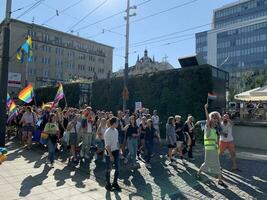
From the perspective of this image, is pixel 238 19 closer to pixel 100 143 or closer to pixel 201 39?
pixel 201 39

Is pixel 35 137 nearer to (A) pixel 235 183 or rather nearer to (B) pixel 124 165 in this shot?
(B) pixel 124 165

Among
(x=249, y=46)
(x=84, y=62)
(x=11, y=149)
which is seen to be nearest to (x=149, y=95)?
(x=11, y=149)

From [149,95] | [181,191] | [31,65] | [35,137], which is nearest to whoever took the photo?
[181,191]

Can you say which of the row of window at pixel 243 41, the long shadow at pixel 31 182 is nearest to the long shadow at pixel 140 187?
the long shadow at pixel 31 182

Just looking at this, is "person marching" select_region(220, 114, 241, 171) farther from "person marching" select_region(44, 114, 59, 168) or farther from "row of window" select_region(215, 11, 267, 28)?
"row of window" select_region(215, 11, 267, 28)

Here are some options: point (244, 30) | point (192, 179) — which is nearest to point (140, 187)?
point (192, 179)

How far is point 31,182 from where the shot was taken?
8039 mm

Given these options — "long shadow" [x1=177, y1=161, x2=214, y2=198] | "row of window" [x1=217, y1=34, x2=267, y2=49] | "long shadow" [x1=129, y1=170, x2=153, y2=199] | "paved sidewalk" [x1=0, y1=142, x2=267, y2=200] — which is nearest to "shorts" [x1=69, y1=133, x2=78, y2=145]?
"paved sidewalk" [x1=0, y1=142, x2=267, y2=200]

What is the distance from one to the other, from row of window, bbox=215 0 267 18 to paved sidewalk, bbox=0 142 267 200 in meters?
87.8

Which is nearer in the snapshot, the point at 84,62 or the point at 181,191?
the point at 181,191

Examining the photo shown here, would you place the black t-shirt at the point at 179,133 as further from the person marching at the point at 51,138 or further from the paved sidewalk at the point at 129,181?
the person marching at the point at 51,138

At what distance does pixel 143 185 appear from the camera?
7.90m

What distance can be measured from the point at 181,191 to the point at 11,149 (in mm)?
8603

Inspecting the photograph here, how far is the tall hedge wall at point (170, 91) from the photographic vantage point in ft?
53.1
